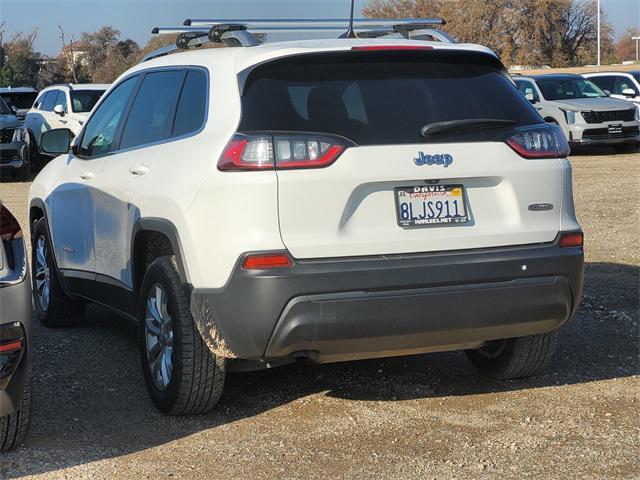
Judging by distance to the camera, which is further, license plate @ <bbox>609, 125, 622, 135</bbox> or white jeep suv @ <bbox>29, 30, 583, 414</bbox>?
license plate @ <bbox>609, 125, 622, 135</bbox>

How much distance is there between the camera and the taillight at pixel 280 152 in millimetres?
4559

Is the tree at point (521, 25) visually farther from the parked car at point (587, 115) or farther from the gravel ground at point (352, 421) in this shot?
the gravel ground at point (352, 421)

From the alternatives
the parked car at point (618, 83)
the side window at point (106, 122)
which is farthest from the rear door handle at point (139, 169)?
the parked car at point (618, 83)

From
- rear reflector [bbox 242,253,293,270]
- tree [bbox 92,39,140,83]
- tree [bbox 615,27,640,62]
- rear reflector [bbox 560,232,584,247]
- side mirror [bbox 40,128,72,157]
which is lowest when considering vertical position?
tree [bbox 615,27,640,62]

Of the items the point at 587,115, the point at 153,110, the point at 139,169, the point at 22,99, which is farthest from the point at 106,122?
the point at 22,99

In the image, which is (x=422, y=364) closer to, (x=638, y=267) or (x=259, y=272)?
(x=259, y=272)

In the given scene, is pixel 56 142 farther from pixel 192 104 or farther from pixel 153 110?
pixel 192 104

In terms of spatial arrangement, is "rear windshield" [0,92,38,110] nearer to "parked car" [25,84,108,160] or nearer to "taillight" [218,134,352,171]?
"parked car" [25,84,108,160]

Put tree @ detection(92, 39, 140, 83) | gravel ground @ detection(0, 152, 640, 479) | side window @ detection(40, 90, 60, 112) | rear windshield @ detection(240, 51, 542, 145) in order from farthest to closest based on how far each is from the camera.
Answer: tree @ detection(92, 39, 140, 83) → side window @ detection(40, 90, 60, 112) → rear windshield @ detection(240, 51, 542, 145) → gravel ground @ detection(0, 152, 640, 479)

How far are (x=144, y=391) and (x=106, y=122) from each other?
1719mm

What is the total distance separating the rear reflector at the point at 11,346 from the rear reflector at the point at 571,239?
2.48 m

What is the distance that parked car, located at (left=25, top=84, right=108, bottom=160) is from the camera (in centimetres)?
2105

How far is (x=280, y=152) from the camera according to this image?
15.0 feet

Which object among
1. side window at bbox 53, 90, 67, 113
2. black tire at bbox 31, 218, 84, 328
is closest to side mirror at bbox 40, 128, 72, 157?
black tire at bbox 31, 218, 84, 328
